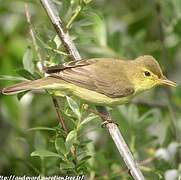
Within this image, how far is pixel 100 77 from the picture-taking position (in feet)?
15.0

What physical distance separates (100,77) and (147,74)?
44 cm

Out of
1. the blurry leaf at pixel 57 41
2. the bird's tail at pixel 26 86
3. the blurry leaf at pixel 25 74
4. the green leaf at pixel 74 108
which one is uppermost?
the blurry leaf at pixel 57 41

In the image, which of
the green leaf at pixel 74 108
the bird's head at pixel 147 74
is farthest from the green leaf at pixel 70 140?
the bird's head at pixel 147 74

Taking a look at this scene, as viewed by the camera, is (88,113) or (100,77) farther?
(88,113)

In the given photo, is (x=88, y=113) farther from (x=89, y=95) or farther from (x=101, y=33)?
(x=101, y=33)

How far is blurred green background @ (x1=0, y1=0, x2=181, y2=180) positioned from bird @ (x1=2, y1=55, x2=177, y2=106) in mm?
131

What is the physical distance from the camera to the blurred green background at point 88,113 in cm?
383

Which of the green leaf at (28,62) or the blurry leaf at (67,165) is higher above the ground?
the green leaf at (28,62)

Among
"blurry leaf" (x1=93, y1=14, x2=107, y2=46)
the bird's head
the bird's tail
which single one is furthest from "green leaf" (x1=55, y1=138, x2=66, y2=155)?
Answer: "blurry leaf" (x1=93, y1=14, x2=107, y2=46)

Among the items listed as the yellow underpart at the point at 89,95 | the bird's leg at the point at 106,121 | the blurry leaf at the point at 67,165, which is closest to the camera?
the blurry leaf at the point at 67,165

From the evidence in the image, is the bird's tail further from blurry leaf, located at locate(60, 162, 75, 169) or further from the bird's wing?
blurry leaf, located at locate(60, 162, 75, 169)

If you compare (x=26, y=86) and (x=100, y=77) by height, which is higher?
(x=26, y=86)

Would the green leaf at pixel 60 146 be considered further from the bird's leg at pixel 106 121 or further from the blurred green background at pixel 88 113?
the bird's leg at pixel 106 121

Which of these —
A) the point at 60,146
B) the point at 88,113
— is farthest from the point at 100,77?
the point at 60,146
